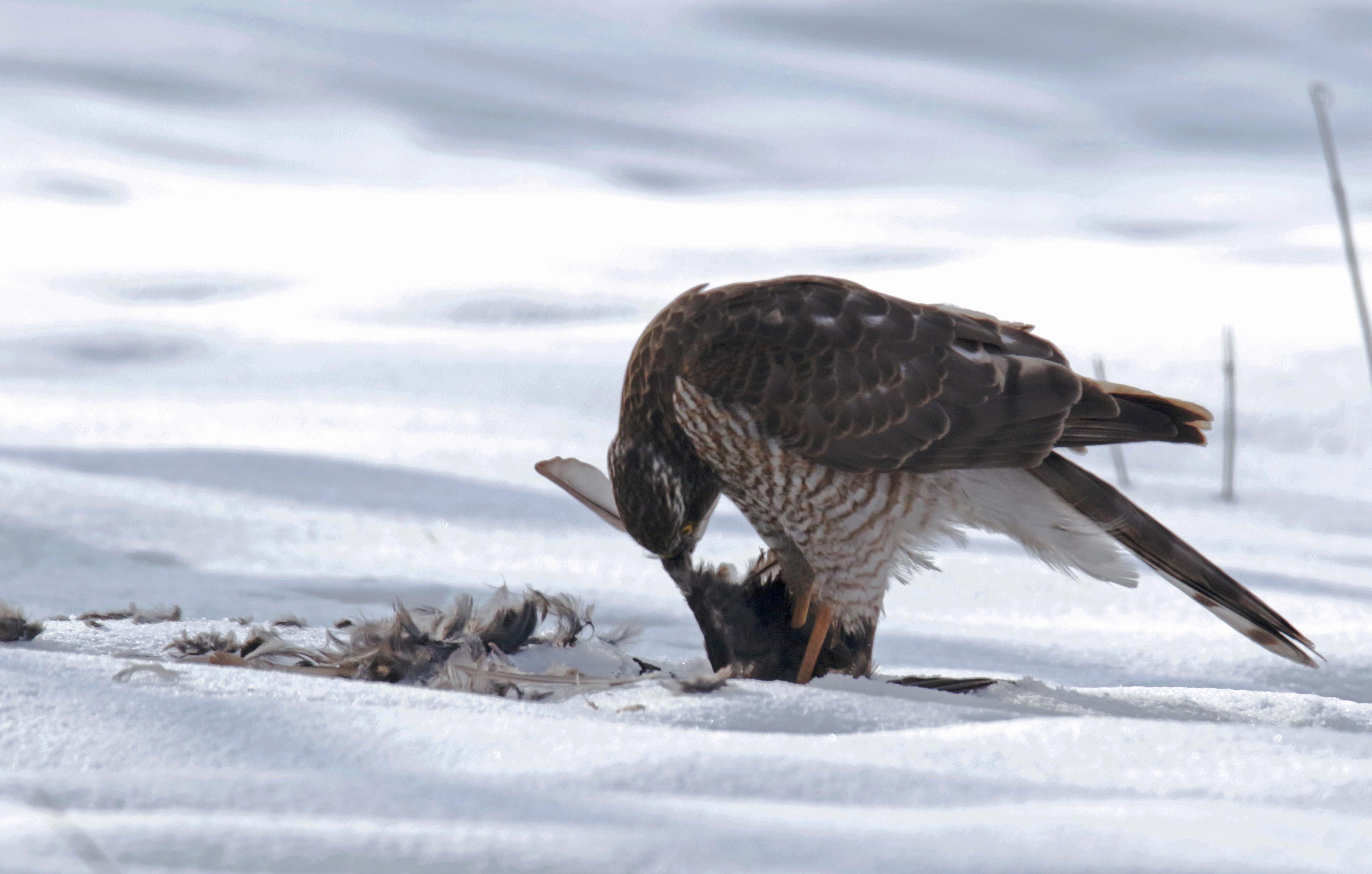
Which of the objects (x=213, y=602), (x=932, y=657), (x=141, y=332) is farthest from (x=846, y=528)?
(x=141, y=332)

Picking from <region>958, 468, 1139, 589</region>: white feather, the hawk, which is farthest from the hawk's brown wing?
<region>958, 468, 1139, 589</region>: white feather

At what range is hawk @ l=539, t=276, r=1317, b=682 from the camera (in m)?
1.95

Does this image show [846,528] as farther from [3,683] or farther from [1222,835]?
[3,683]

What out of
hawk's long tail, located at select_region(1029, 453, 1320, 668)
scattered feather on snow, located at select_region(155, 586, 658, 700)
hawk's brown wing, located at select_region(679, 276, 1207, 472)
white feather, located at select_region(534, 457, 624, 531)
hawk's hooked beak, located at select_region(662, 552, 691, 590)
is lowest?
scattered feather on snow, located at select_region(155, 586, 658, 700)

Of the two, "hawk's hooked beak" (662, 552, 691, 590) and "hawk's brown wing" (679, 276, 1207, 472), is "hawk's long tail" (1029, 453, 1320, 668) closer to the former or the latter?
"hawk's brown wing" (679, 276, 1207, 472)

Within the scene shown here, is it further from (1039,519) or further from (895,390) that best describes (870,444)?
(1039,519)

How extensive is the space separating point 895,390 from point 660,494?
1.35ft

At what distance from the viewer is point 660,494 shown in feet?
6.91

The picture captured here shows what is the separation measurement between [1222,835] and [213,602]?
214 centimetres

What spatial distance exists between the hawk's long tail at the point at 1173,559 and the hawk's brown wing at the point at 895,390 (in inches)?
3.8

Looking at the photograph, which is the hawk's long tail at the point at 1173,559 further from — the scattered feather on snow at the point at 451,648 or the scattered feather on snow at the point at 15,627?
the scattered feather on snow at the point at 15,627

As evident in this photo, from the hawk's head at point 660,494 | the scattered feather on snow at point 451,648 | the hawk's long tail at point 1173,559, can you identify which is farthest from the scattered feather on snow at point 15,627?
the hawk's long tail at point 1173,559

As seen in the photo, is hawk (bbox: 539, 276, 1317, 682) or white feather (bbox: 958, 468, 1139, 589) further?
white feather (bbox: 958, 468, 1139, 589)

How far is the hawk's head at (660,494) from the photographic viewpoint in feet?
6.92
